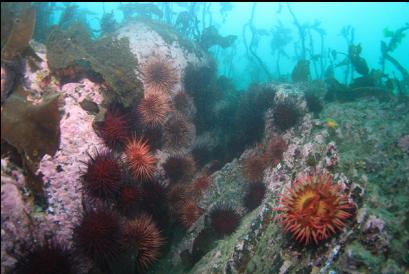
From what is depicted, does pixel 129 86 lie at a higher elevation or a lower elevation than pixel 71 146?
higher

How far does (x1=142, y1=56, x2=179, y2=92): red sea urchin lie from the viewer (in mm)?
8789

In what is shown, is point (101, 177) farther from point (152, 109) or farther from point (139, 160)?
point (152, 109)

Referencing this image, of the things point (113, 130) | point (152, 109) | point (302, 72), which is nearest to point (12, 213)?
point (113, 130)

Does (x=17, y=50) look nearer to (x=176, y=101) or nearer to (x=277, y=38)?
(x=176, y=101)

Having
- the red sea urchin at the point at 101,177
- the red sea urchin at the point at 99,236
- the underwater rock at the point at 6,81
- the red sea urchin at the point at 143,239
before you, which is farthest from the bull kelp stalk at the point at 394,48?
the underwater rock at the point at 6,81

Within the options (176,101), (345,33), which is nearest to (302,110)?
(176,101)

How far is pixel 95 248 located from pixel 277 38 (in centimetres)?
1752

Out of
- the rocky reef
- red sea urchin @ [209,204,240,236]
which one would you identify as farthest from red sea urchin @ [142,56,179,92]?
red sea urchin @ [209,204,240,236]

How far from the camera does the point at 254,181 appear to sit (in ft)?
26.3

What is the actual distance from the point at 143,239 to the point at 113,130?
2.55 meters

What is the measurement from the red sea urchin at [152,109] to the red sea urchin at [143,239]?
2589mm

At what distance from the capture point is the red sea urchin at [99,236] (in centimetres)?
539

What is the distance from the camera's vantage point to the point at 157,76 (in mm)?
8891

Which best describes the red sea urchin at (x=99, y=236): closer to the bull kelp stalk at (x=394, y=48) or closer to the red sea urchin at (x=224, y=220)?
the red sea urchin at (x=224, y=220)
